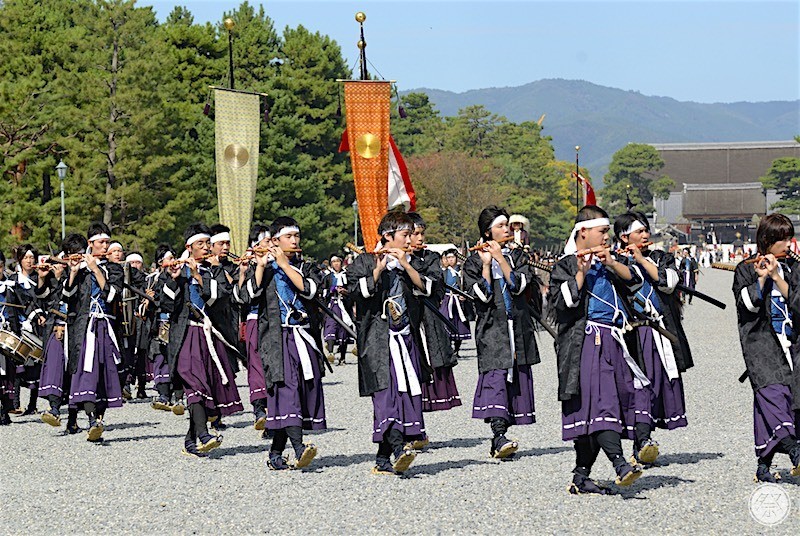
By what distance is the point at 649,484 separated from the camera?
8.04 meters

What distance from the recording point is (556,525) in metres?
6.81

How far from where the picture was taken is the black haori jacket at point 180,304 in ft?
34.1

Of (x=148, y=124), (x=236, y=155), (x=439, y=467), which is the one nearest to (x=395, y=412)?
A: (x=439, y=467)

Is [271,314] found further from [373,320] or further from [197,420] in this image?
[197,420]

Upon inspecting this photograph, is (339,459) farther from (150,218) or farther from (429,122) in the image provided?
(429,122)

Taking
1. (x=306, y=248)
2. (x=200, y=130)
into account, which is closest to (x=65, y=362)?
(x=200, y=130)

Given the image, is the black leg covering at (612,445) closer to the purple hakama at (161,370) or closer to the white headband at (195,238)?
Answer: the white headband at (195,238)

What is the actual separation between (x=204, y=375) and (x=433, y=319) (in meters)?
1.97

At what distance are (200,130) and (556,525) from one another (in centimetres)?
3546

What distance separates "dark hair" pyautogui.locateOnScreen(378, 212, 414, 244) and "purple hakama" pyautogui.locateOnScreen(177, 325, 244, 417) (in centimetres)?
226

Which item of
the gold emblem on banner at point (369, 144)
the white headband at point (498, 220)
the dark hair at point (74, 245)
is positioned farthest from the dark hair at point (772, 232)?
the gold emblem on banner at point (369, 144)

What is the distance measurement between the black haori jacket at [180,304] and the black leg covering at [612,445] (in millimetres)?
3920

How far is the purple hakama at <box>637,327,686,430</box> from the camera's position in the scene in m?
9.19

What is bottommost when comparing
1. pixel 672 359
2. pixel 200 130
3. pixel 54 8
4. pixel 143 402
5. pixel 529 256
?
pixel 143 402
